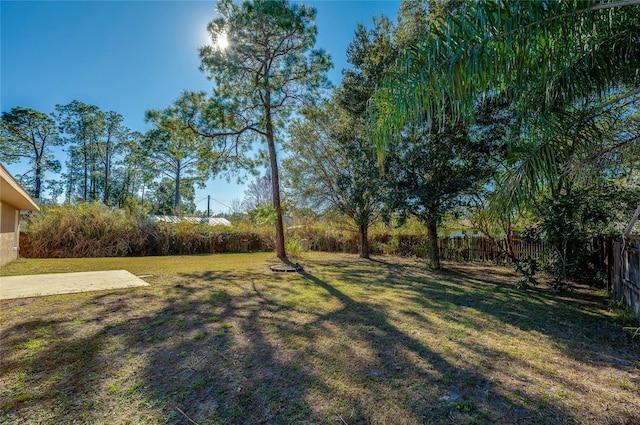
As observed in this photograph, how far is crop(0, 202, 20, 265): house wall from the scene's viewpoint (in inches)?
319

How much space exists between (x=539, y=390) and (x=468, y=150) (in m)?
6.21

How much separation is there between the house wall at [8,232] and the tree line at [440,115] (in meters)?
5.16

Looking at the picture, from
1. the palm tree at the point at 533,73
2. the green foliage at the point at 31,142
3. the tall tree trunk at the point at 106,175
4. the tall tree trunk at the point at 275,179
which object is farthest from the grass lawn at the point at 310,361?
the tall tree trunk at the point at 106,175

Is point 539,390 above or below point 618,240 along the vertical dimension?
below

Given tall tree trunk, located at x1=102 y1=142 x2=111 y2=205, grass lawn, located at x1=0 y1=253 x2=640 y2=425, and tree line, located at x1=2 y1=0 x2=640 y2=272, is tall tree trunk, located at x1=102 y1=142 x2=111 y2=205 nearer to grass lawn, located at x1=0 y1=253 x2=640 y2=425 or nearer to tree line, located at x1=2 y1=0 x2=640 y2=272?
tree line, located at x1=2 y1=0 x2=640 y2=272

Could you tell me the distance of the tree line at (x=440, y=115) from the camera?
2.81 m

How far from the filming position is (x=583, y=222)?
5773 millimetres

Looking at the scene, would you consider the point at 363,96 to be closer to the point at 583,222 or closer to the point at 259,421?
the point at 583,222

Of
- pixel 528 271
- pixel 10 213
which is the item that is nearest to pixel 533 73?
pixel 528 271

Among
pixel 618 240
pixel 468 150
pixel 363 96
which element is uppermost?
pixel 363 96

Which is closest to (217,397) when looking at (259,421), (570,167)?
(259,421)

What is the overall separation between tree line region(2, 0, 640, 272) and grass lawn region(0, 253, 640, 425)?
1.98 meters

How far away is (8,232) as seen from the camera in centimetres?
876

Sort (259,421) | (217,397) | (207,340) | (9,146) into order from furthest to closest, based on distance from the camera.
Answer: (9,146) → (207,340) → (217,397) → (259,421)
